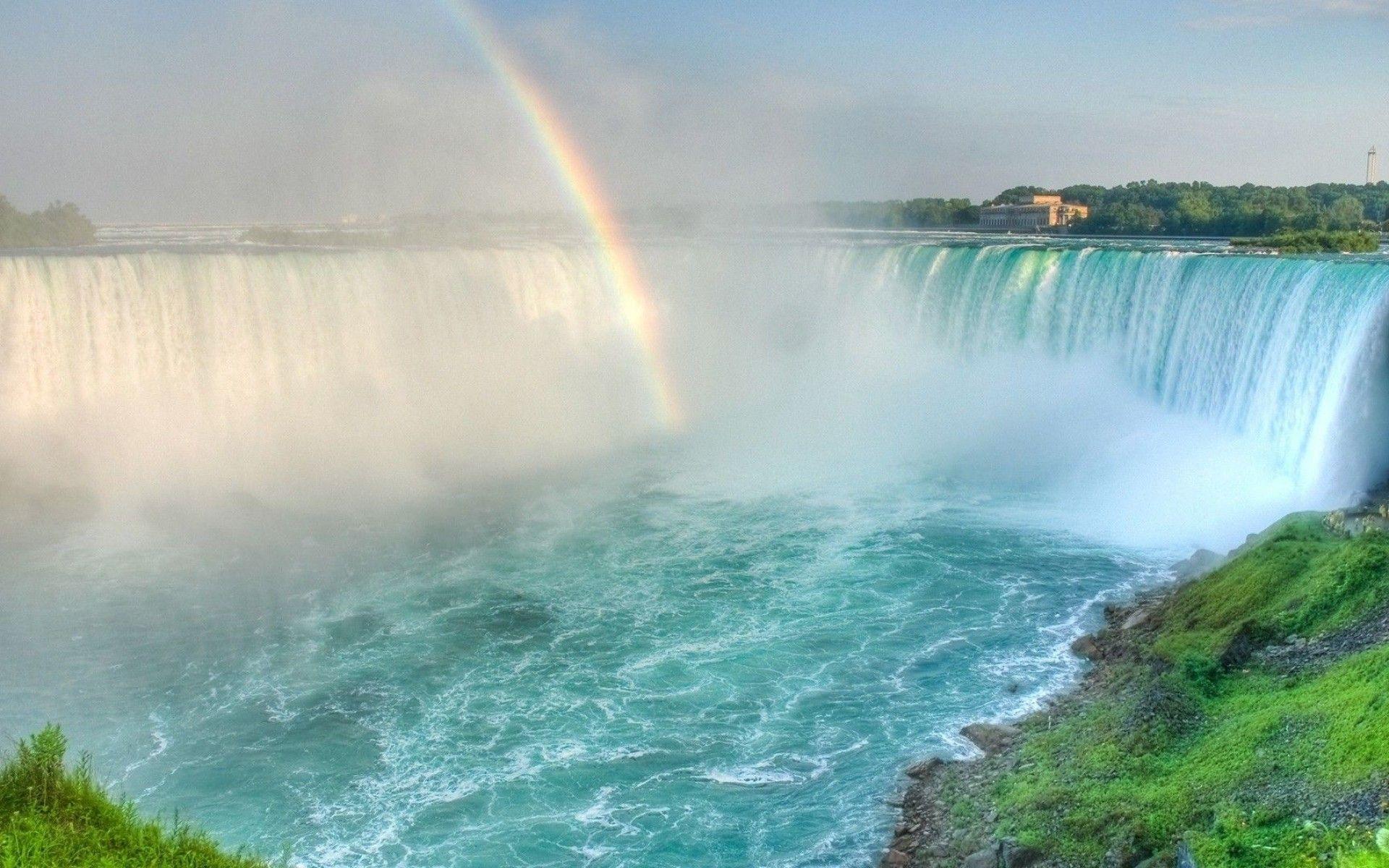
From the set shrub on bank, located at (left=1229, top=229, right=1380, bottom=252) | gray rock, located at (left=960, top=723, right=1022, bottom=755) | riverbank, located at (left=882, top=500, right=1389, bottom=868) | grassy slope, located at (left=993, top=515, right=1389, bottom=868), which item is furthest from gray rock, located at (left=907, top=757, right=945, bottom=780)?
shrub on bank, located at (left=1229, top=229, right=1380, bottom=252)

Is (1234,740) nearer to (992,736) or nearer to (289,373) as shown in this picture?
(992,736)

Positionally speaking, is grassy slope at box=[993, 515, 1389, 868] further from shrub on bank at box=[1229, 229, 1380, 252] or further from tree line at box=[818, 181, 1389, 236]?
tree line at box=[818, 181, 1389, 236]

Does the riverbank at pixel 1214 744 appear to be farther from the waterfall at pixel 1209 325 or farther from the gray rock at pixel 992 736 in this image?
the waterfall at pixel 1209 325

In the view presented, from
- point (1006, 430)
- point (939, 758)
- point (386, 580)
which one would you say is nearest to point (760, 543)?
point (386, 580)

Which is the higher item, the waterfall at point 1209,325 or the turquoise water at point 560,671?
the waterfall at point 1209,325

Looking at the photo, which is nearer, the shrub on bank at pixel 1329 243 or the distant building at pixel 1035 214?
the shrub on bank at pixel 1329 243

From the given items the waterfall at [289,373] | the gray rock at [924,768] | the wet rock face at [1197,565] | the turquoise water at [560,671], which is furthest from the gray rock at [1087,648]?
the waterfall at [289,373]
